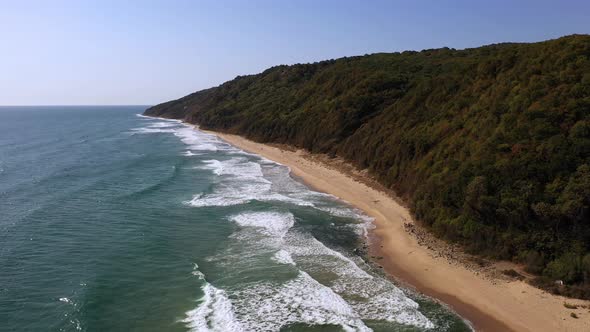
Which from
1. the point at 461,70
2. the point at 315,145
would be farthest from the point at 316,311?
the point at 315,145

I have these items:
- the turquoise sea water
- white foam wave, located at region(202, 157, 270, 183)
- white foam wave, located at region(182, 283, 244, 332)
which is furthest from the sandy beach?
white foam wave, located at region(202, 157, 270, 183)

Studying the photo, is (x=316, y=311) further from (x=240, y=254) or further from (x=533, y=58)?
(x=533, y=58)

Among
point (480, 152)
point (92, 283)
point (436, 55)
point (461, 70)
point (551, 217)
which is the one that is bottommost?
point (92, 283)

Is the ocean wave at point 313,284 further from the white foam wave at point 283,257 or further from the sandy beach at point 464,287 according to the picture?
the sandy beach at point 464,287

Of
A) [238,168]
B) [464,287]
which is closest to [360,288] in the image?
[464,287]

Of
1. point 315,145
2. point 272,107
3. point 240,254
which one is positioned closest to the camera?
point 240,254

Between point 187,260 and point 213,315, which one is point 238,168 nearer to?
point 187,260

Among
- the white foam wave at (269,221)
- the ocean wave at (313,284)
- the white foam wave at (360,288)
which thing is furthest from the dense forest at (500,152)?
the white foam wave at (269,221)
